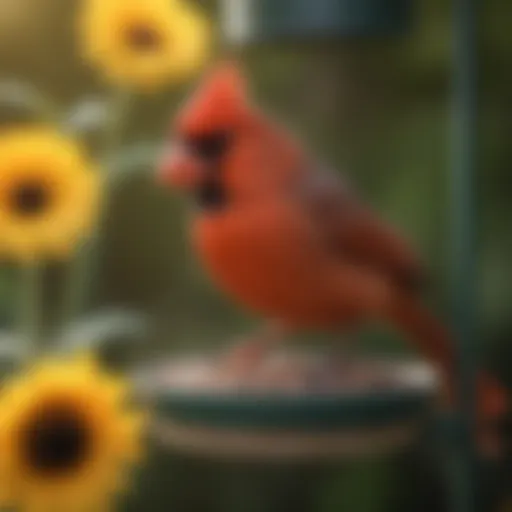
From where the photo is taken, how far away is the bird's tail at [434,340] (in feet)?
2.73

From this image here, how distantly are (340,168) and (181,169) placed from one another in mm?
129

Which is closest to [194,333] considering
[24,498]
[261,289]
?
[261,289]

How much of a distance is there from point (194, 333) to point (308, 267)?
0.11 metres

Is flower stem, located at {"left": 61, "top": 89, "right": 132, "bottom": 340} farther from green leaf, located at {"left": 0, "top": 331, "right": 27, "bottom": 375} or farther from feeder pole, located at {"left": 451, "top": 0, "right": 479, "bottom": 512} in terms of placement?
feeder pole, located at {"left": 451, "top": 0, "right": 479, "bottom": 512}

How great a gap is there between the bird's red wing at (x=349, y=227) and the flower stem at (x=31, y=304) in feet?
0.73

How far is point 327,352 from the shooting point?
84 centimetres

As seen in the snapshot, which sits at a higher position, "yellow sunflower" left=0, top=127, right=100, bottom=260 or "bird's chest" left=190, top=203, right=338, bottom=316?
"yellow sunflower" left=0, top=127, right=100, bottom=260

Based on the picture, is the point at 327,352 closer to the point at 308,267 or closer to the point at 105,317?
the point at 308,267

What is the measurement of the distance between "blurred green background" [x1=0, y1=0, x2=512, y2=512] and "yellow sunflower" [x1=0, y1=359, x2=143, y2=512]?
4 cm

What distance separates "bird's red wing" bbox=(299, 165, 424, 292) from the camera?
32.8 inches

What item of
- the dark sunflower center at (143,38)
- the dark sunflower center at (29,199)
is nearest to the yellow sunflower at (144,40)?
the dark sunflower center at (143,38)

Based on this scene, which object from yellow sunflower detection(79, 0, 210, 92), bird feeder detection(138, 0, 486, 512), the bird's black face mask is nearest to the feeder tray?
bird feeder detection(138, 0, 486, 512)

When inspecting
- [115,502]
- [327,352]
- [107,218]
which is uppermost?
[107,218]

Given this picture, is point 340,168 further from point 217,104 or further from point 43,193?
point 43,193
